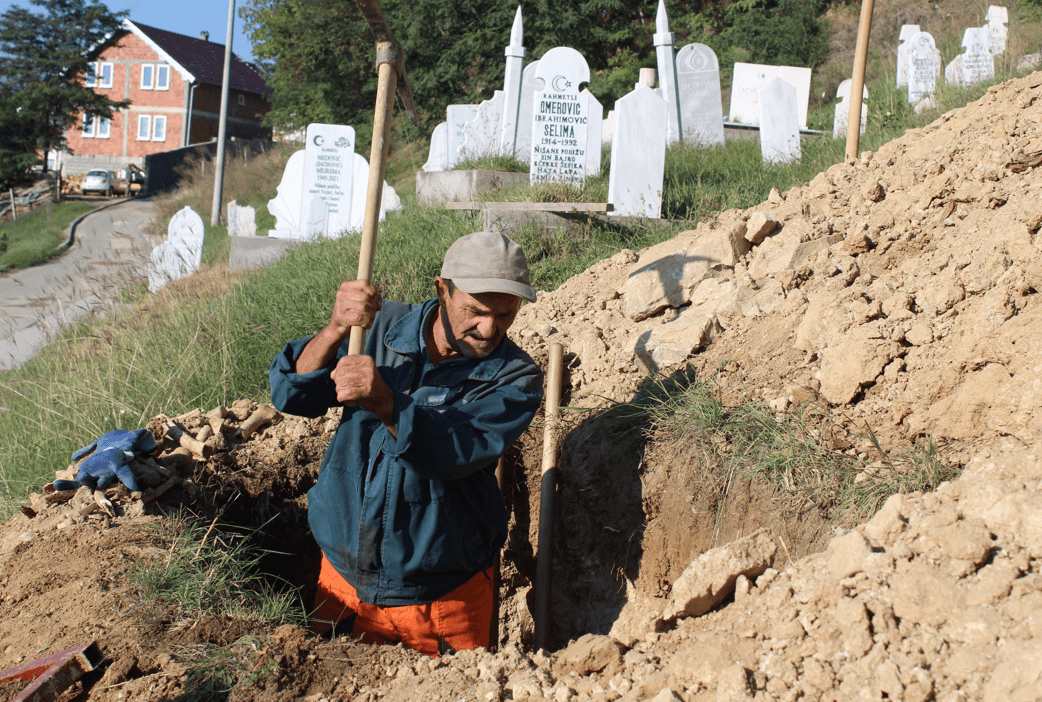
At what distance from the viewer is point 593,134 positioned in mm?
7023

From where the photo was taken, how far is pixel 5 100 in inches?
1106

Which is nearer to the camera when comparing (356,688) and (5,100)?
(356,688)

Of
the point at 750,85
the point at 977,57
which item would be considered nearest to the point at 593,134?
the point at 977,57

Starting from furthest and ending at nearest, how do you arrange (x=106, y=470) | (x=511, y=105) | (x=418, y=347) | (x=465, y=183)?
(x=511, y=105)
(x=465, y=183)
(x=106, y=470)
(x=418, y=347)

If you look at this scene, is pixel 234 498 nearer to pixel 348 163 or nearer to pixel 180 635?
pixel 180 635

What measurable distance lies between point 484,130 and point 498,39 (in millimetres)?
12508

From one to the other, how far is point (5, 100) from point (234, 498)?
32970 millimetres

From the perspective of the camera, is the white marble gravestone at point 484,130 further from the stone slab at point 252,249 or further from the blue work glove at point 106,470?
the blue work glove at point 106,470

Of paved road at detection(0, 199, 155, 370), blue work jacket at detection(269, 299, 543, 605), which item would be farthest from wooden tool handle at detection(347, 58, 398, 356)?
paved road at detection(0, 199, 155, 370)

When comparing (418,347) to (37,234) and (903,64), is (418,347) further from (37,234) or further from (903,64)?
(37,234)

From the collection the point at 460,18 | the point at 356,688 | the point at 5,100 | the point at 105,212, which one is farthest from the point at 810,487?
the point at 5,100

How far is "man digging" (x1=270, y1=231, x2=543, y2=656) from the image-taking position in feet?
7.48

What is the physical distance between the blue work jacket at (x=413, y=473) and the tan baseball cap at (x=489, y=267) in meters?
0.26

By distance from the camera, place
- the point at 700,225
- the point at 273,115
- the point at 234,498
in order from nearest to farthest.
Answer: the point at 234,498 → the point at 700,225 → the point at 273,115
